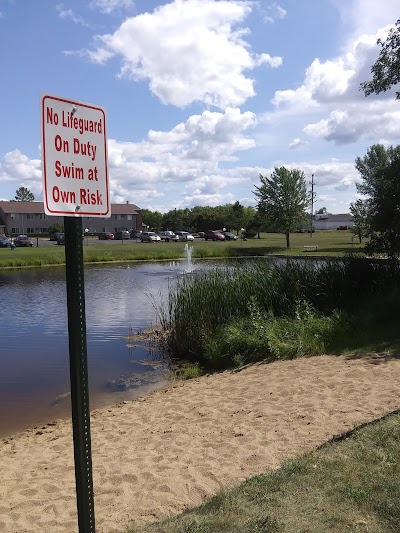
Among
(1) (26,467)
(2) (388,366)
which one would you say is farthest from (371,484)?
(2) (388,366)

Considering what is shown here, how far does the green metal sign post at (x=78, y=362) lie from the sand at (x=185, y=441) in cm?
176

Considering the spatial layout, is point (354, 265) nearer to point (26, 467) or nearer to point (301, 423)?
point (301, 423)

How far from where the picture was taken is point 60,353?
44.3 ft

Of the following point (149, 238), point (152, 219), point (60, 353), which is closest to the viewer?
point (60, 353)

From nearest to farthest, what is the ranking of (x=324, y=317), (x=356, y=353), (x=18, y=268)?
(x=356, y=353)
(x=324, y=317)
(x=18, y=268)

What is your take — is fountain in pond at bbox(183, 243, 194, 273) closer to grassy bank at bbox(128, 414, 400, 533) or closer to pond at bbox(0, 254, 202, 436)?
pond at bbox(0, 254, 202, 436)

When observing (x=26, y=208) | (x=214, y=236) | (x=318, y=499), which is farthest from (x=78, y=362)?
(x=26, y=208)

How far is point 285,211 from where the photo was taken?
5497 cm

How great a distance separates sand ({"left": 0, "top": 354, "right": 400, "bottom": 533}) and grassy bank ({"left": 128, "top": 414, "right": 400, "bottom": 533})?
787mm

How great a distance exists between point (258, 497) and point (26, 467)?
343cm

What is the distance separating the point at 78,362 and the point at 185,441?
158 inches

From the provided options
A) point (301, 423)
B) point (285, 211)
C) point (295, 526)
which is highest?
point (285, 211)

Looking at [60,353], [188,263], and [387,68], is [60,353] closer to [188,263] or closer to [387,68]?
[387,68]

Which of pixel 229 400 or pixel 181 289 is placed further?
pixel 181 289
